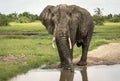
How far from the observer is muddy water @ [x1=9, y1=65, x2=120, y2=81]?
50.7 ft

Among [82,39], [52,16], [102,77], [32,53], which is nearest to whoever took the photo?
[102,77]

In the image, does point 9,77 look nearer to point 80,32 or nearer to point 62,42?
point 62,42

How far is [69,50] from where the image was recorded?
17.0 meters

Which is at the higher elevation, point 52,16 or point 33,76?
point 52,16

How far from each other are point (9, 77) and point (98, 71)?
12.1ft

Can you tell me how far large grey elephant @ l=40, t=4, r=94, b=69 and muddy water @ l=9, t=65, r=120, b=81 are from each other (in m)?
0.58

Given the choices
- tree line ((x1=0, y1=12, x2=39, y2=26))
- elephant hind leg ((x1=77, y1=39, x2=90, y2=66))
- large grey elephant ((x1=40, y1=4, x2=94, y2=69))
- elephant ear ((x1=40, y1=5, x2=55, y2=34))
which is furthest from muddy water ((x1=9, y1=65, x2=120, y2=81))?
tree line ((x1=0, y1=12, x2=39, y2=26))

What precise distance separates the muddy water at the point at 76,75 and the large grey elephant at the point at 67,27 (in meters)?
0.58

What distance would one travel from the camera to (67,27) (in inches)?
673

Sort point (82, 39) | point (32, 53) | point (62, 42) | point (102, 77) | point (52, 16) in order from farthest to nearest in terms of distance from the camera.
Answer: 1. point (32, 53)
2. point (82, 39)
3. point (52, 16)
4. point (62, 42)
5. point (102, 77)

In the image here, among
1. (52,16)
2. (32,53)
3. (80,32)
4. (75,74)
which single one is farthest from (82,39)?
(32,53)

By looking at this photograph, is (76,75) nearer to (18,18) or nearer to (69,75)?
(69,75)

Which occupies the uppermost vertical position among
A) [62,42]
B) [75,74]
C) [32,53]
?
[62,42]

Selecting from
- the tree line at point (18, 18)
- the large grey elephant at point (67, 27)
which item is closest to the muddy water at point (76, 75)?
the large grey elephant at point (67, 27)
